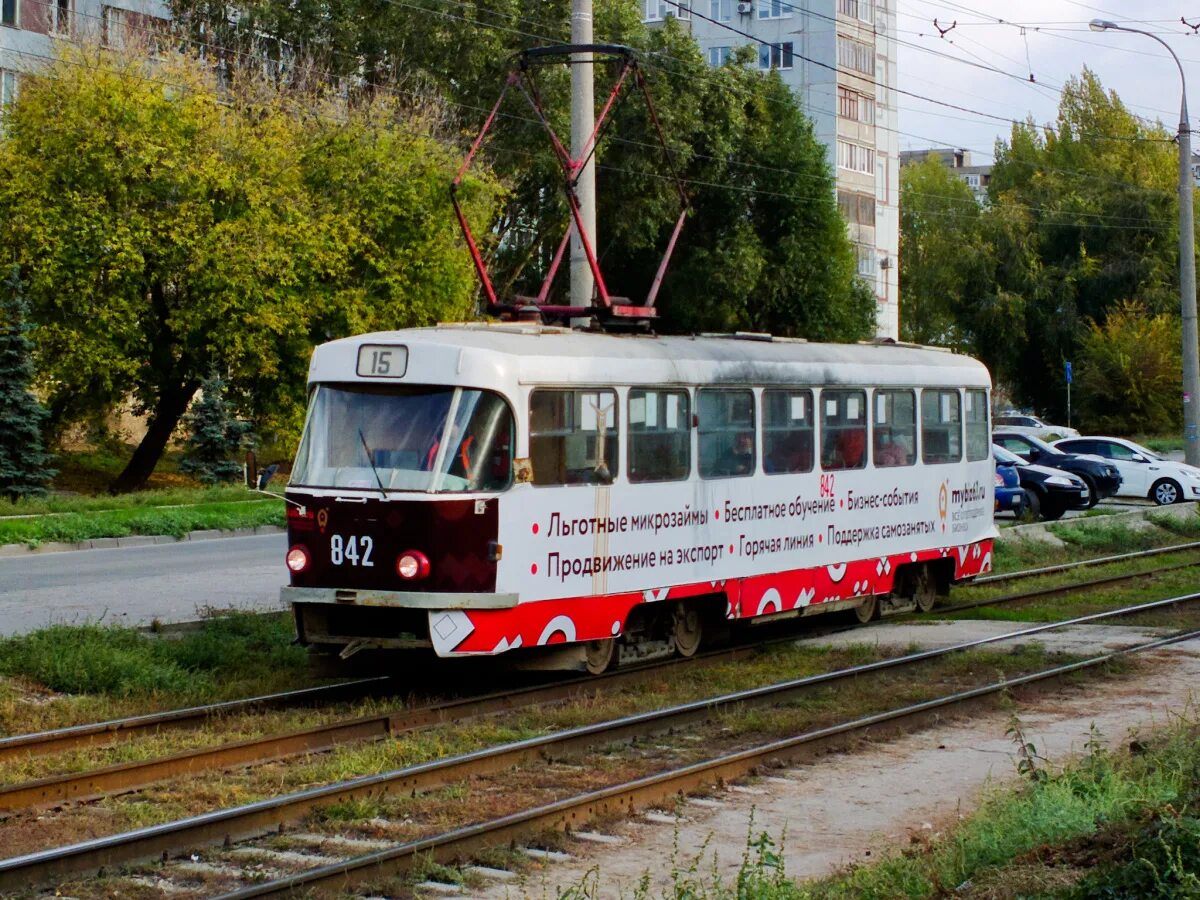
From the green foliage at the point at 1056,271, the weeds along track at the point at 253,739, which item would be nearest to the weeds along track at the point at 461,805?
the weeds along track at the point at 253,739

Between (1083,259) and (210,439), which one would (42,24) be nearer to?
(210,439)

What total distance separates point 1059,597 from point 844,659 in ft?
21.1

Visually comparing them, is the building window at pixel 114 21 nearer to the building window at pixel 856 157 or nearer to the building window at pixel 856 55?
the building window at pixel 856 55

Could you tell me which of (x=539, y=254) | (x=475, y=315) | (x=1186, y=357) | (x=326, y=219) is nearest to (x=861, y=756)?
(x=1186, y=357)

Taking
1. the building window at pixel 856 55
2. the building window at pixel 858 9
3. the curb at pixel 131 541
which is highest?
the building window at pixel 858 9

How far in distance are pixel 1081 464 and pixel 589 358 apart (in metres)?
25.1

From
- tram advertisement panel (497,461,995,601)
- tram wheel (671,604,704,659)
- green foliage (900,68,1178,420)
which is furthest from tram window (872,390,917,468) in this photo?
green foliage (900,68,1178,420)

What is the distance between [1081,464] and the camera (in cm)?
3597

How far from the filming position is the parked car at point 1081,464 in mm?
35844

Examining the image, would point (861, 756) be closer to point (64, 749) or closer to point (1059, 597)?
point (64, 749)

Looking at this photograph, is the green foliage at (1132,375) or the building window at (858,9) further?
the building window at (858,9)

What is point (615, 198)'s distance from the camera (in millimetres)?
54500

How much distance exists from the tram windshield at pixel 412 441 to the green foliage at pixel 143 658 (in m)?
1.76

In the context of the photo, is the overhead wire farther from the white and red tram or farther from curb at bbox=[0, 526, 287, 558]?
the white and red tram
